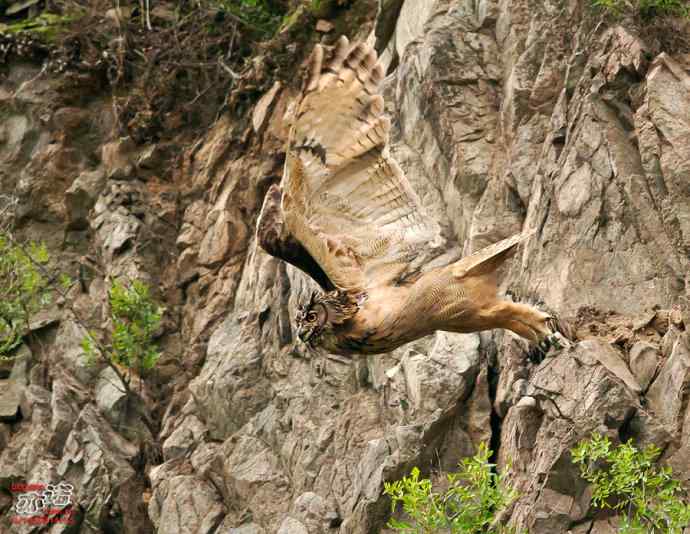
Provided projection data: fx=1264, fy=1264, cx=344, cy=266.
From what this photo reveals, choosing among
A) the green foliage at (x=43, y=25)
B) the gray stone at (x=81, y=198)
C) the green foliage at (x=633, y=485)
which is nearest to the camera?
the green foliage at (x=633, y=485)

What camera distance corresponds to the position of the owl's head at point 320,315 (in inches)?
276

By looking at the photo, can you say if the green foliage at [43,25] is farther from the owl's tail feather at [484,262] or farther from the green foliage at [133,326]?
the owl's tail feather at [484,262]

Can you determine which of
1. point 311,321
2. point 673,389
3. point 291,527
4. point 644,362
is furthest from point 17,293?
point 673,389

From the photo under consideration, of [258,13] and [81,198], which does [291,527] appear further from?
[258,13]

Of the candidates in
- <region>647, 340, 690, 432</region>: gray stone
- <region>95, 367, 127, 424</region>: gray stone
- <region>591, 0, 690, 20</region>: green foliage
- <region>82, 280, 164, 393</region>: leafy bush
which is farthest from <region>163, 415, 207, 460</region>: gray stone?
<region>591, 0, 690, 20</region>: green foliage

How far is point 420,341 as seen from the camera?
9172 millimetres

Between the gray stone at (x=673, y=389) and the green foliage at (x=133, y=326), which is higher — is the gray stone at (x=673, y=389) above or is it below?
above

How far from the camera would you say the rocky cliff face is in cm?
766

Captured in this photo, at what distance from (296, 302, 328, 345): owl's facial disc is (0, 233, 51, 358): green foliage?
5976 millimetres

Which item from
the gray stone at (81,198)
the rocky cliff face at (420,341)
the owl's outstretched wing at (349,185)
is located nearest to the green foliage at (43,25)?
the rocky cliff face at (420,341)

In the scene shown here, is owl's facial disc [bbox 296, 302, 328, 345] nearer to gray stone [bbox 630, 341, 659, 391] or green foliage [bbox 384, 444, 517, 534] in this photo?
green foliage [bbox 384, 444, 517, 534]

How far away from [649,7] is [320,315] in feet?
10.9

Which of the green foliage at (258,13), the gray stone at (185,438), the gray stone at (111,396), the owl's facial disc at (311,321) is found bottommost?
the gray stone at (111,396)

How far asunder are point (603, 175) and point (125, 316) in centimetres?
530
